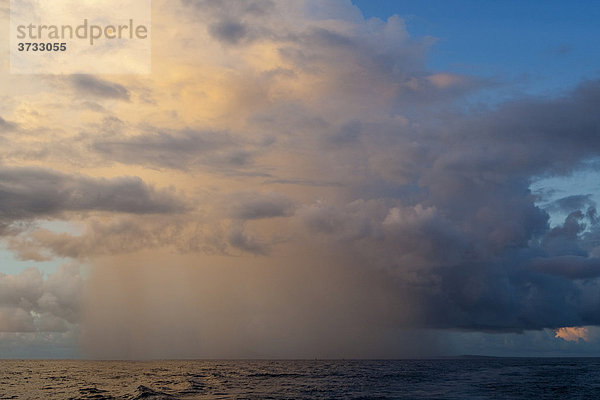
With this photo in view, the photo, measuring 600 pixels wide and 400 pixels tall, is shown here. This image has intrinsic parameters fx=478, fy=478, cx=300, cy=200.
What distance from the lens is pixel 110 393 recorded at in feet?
269

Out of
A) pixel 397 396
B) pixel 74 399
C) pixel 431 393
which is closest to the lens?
pixel 74 399

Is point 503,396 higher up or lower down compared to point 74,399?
lower down

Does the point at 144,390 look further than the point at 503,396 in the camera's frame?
Yes

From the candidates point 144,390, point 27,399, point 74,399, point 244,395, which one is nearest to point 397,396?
point 244,395

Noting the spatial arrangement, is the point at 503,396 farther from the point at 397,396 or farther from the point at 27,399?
the point at 27,399

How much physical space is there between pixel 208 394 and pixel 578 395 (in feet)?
213

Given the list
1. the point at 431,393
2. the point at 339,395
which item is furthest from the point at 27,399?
the point at 431,393

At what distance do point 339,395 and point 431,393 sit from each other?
16654 millimetres

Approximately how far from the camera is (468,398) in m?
75.9

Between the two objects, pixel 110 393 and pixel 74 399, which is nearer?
pixel 74 399

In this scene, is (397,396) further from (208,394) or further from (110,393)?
(110,393)

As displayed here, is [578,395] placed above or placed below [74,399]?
below

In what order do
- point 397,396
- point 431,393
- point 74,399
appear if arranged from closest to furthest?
point 74,399 < point 397,396 < point 431,393

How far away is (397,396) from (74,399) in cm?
5034
